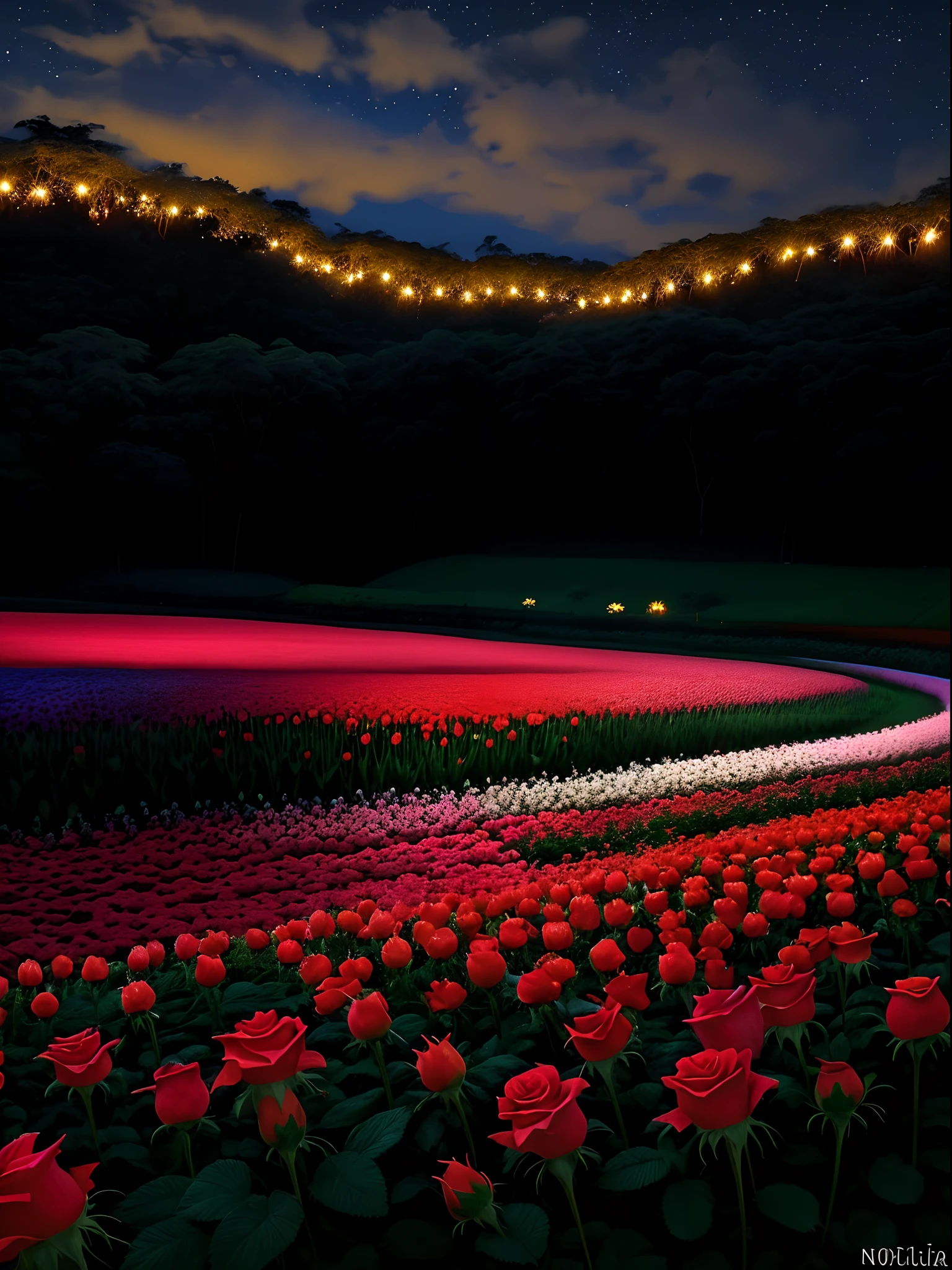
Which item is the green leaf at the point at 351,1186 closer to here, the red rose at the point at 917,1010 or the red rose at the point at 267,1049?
the red rose at the point at 267,1049

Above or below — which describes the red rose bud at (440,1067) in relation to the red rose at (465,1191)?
above

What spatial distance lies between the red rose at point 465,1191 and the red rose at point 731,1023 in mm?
403

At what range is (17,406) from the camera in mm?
25594

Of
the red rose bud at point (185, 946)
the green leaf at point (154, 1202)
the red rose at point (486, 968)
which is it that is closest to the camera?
the green leaf at point (154, 1202)

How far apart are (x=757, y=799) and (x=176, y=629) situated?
11.1 meters

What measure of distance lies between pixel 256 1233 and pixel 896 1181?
41.2 inches

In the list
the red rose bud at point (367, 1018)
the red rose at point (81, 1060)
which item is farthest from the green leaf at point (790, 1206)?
the red rose at point (81, 1060)

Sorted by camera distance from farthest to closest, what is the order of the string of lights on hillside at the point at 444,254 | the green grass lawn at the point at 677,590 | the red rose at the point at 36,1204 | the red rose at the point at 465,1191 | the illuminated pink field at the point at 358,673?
the string of lights on hillside at the point at 444,254 → the green grass lawn at the point at 677,590 → the illuminated pink field at the point at 358,673 → the red rose at the point at 465,1191 → the red rose at the point at 36,1204

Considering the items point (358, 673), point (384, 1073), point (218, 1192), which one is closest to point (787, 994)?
point (384, 1073)

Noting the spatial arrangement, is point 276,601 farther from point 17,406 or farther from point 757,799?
point 757,799

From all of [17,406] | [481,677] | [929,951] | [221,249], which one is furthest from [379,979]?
[221,249]

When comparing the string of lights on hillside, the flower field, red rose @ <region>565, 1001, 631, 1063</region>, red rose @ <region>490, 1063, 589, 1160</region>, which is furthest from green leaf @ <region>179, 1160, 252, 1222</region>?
the string of lights on hillside

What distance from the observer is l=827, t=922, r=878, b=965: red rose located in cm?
190

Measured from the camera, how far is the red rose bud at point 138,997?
1937mm
